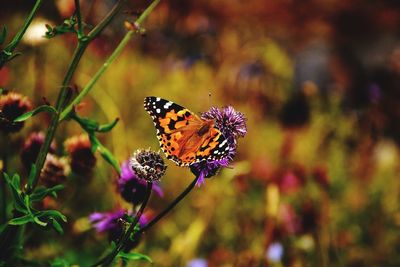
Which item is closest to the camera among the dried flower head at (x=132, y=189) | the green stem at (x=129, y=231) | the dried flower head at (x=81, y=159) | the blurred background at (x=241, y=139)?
the green stem at (x=129, y=231)

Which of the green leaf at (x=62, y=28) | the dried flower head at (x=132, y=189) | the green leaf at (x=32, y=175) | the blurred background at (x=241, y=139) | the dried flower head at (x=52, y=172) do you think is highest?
the blurred background at (x=241, y=139)

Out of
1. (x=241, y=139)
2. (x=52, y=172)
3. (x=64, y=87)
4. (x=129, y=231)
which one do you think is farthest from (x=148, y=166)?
(x=241, y=139)

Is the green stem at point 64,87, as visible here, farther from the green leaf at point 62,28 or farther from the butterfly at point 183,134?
the butterfly at point 183,134

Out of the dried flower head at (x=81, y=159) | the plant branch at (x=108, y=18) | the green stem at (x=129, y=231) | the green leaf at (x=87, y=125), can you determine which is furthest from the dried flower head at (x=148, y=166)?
the dried flower head at (x=81, y=159)

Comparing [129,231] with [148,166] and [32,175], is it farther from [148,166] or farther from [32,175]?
[32,175]

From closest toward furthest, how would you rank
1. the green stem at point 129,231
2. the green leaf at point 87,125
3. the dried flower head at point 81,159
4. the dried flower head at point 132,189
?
the green stem at point 129,231 → the green leaf at point 87,125 → the dried flower head at point 132,189 → the dried flower head at point 81,159

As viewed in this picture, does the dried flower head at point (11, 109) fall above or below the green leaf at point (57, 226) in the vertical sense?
above

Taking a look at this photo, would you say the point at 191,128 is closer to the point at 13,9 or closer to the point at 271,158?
the point at 271,158
